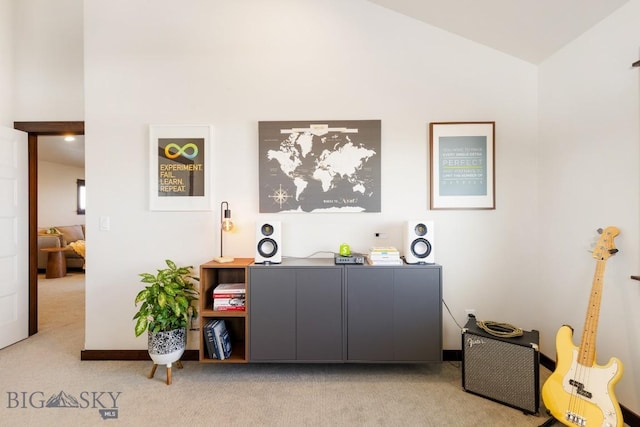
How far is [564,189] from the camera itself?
2035 millimetres

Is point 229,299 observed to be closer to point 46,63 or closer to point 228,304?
point 228,304

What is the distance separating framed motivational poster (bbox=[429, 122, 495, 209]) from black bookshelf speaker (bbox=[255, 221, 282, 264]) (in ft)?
4.35

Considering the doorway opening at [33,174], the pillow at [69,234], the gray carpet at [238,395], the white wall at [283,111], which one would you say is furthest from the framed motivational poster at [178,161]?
the pillow at [69,234]

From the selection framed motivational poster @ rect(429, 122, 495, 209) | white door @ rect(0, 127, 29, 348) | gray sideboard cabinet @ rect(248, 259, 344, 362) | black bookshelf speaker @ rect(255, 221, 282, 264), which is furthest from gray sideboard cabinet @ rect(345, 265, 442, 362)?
white door @ rect(0, 127, 29, 348)

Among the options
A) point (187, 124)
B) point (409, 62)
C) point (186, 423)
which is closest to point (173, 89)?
point (187, 124)

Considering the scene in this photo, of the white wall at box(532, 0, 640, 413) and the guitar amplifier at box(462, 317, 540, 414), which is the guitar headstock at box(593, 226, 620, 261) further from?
the guitar amplifier at box(462, 317, 540, 414)

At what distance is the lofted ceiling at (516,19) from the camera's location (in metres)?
1.78

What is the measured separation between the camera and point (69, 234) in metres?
5.70

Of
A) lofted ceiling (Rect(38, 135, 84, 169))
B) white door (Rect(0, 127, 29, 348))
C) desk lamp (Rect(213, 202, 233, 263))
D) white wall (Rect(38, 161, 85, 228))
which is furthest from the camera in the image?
white wall (Rect(38, 161, 85, 228))

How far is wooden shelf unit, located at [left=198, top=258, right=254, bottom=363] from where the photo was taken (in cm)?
202

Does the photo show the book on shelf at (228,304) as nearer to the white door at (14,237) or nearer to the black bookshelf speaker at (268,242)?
the black bookshelf speaker at (268,242)

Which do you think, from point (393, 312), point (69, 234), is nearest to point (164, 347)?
point (393, 312)

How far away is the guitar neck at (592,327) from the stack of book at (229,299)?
2112 millimetres

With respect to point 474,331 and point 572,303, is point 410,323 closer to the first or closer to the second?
point 474,331
